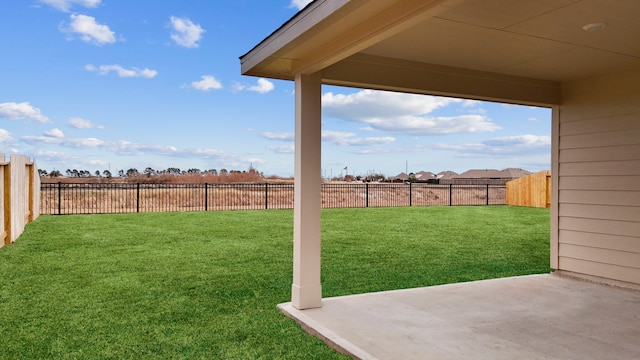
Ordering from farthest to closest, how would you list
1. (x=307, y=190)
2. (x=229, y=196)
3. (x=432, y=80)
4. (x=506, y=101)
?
(x=229, y=196) < (x=506, y=101) < (x=432, y=80) < (x=307, y=190)

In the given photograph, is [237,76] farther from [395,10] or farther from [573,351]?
[573,351]

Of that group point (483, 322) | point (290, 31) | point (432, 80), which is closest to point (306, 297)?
point (483, 322)

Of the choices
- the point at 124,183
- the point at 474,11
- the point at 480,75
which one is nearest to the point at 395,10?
the point at 474,11

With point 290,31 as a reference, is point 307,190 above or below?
below

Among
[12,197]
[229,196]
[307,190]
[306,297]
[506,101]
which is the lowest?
[306,297]

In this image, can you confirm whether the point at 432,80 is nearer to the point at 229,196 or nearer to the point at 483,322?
the point at 483,322

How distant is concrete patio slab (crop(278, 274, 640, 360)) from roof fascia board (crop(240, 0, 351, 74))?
2.11 metres

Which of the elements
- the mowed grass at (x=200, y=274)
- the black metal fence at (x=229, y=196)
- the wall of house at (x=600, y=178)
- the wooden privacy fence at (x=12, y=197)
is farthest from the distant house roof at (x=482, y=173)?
the wooden privacy fence at (x=12, y=197)

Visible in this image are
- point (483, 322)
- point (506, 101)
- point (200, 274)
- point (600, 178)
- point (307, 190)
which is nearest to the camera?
point (483, 322)

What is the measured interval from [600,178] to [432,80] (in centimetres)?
241

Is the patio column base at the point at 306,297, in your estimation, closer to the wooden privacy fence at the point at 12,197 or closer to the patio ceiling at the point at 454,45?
the patio ceiling at the point at 454,45

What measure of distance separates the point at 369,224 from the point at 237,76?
24.0 ft

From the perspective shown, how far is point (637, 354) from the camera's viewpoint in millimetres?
2908

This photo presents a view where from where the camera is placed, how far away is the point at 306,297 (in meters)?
3.86
